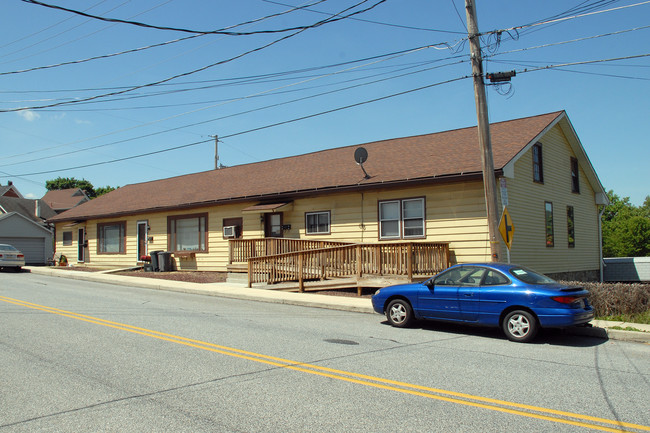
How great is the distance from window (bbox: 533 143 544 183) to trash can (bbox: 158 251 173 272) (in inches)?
675

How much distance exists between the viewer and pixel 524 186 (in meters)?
18.5

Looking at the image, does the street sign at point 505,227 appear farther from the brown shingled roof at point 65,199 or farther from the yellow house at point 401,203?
the brown shingled roof at point 65,199

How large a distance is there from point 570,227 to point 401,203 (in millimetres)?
8185

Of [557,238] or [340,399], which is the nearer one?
[340,399]

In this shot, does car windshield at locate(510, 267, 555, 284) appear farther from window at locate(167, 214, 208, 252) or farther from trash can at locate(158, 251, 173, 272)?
trash can at locate(158, 251, 173, 272)

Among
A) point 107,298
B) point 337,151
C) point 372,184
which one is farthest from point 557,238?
point 107,298

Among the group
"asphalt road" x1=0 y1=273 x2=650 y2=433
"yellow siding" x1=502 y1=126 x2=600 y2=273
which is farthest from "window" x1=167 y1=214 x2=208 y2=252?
"yellow siding" x1=502 y1=126 x2=600 y2=273

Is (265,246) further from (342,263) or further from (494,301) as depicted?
(494,301)

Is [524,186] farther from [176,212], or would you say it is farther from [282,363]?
[176,212]

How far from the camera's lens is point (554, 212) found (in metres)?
20.8

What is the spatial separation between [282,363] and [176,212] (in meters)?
20.5

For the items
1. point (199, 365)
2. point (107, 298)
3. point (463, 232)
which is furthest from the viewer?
Result: point (463, 232)

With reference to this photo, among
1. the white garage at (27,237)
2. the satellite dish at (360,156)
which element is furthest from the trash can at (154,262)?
the white garage at (27,237)

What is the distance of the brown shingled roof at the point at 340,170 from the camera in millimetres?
18109
